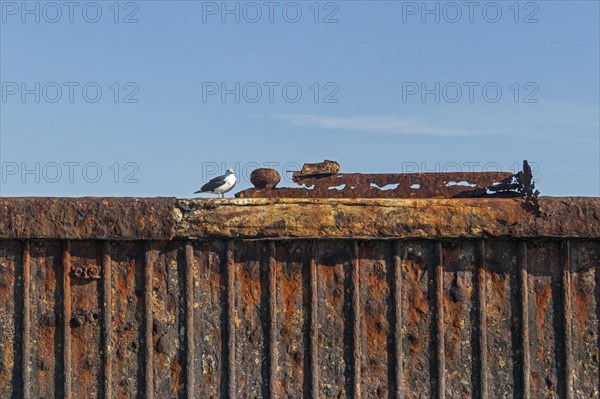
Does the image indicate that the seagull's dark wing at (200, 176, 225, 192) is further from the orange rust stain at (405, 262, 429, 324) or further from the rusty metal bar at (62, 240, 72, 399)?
the orange rust stain at (405, 262, 429, 324)

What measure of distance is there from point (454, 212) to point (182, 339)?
2005 mm

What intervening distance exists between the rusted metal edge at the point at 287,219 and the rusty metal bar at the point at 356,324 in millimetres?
205

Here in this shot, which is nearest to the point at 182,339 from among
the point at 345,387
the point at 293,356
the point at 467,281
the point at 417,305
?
the point at 293,356

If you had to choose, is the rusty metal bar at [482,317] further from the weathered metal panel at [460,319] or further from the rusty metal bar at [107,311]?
the rusty metal bar at [107,311]

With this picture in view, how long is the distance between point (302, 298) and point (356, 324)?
397mm

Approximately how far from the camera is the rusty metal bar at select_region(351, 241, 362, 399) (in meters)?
5.61

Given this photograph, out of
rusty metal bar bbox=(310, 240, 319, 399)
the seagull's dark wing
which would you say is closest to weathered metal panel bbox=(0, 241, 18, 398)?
rusty metal bar bbox=(310, 240, 319, 399)

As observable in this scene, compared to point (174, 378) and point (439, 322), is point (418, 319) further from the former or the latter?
point (174, 378)

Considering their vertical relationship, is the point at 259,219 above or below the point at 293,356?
above

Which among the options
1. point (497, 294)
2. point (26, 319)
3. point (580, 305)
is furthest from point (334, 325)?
Answer: point (26, 319)

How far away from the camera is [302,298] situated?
222 inches

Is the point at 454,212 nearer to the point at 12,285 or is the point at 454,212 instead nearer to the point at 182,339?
the point at 182,339

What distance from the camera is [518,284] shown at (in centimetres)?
571

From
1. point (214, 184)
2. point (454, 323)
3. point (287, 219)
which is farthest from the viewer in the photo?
point (214, 184)
